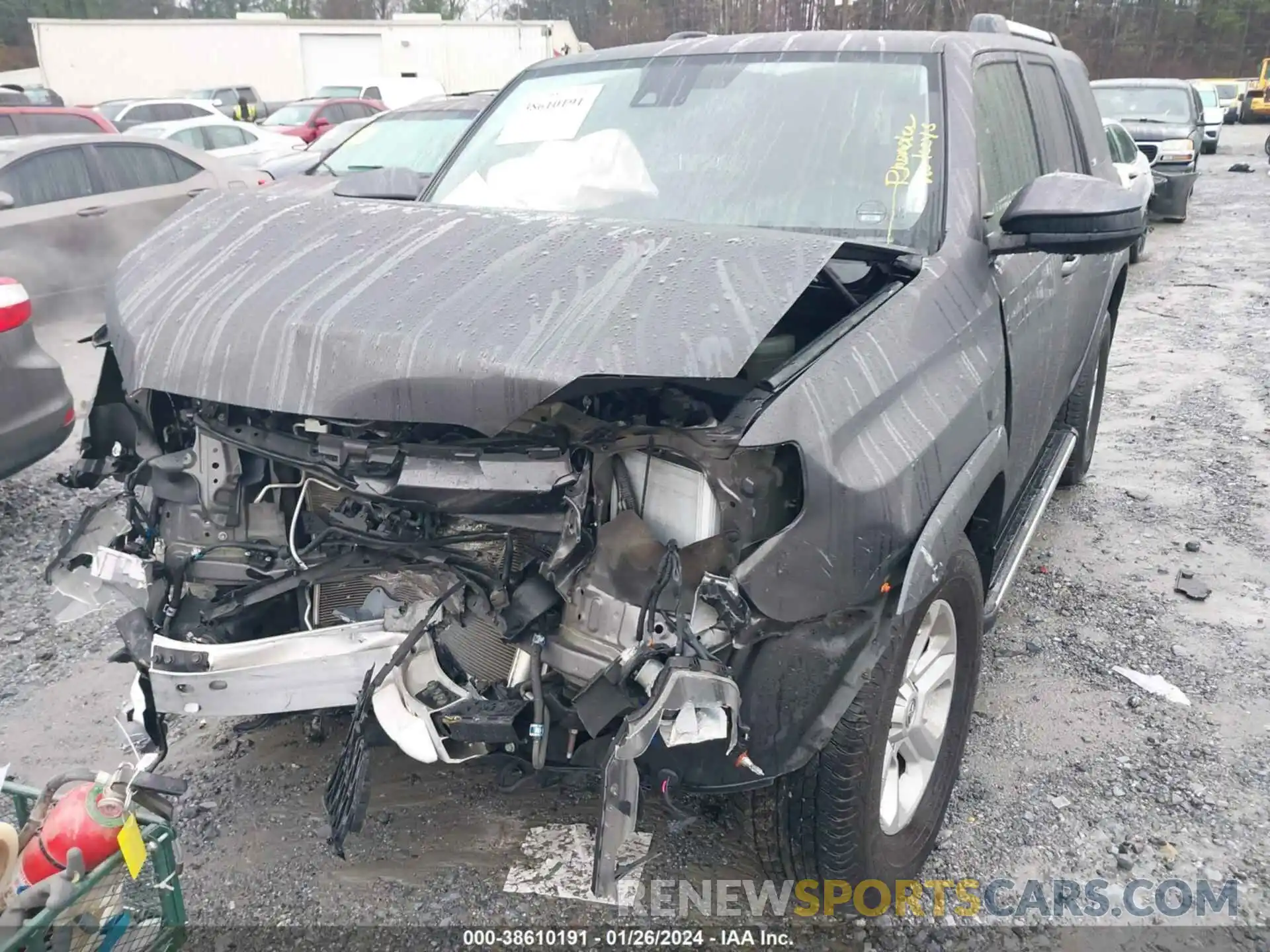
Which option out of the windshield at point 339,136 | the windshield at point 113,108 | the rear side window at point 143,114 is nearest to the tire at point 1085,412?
the windshield at point 339,136

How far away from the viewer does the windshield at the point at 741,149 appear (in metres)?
2.80

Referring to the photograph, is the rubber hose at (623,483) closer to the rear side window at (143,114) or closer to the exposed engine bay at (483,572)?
the exposed engine bay at (483,572)

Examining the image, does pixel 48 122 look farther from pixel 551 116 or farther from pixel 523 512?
pixel 523 512

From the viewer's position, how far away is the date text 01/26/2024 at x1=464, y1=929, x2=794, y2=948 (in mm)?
2344

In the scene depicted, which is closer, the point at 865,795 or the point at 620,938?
the point at 865,795

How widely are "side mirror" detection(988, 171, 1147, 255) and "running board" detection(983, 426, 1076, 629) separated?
966 millimetres

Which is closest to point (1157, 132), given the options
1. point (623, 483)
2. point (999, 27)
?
point (999, 27)

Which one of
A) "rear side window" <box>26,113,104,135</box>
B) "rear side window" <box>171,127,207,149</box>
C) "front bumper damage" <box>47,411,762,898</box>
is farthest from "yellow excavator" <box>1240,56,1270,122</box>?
"front bumper damage" <box>47,411,762,898</box>

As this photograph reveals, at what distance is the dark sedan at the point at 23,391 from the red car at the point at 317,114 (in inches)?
595

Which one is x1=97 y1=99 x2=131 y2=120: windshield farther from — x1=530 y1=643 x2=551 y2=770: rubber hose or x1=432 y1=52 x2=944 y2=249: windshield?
x1=530 y1=643 x2=551 y2=770: rubber hose

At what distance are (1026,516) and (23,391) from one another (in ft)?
13.3

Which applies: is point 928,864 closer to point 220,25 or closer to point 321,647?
point 321,647

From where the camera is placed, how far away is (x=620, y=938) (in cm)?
237

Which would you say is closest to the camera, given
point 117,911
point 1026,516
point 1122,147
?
point 117,911
